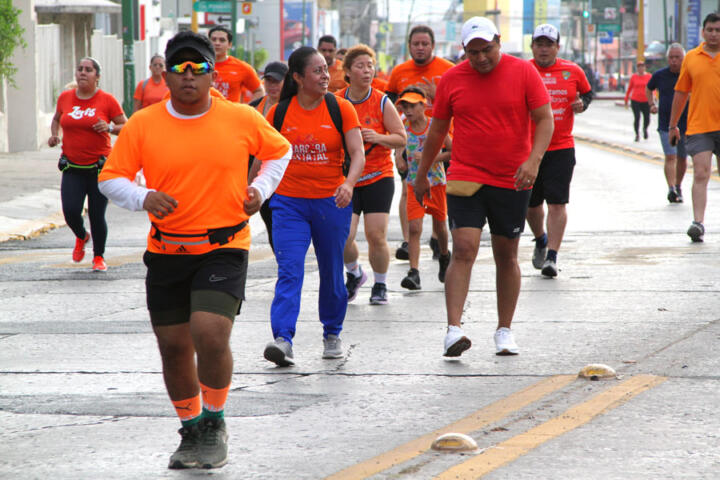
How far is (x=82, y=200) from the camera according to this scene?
1185cm

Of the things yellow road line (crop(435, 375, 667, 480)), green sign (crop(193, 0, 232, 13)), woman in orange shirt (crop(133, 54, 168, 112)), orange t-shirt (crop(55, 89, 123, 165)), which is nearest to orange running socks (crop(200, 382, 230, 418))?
yellow road line (crop(435, 375, 667, 480))

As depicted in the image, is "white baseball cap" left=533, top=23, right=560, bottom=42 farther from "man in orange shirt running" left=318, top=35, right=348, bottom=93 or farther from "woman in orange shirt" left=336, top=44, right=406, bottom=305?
"man in orange shirt running" left=318, top=35, right=348, bottom=93

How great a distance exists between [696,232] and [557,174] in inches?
89.5

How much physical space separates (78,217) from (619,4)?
267 ft

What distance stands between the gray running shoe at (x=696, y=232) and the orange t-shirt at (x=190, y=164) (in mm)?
8059

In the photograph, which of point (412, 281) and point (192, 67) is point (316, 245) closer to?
point (192, 67)

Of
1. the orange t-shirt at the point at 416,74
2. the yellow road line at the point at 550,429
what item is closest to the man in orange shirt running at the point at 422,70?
the orange t-shirt at the point at 416,74

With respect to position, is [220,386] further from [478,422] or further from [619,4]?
[619,4]

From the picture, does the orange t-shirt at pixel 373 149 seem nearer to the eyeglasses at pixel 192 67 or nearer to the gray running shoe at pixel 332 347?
the gray running shoe at pixel 332 347

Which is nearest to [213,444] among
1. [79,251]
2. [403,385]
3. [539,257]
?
[403,385]

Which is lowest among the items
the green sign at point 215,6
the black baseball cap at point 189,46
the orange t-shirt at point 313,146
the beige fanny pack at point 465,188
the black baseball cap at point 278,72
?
the beige fanny pack at point 465,188

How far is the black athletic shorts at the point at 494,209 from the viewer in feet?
23.9

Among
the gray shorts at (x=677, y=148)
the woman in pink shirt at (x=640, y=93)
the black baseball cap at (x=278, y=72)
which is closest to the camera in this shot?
the black baseball cap at (x=278, y=72)

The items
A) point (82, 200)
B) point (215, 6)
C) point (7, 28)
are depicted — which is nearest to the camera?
point (82, 200)
